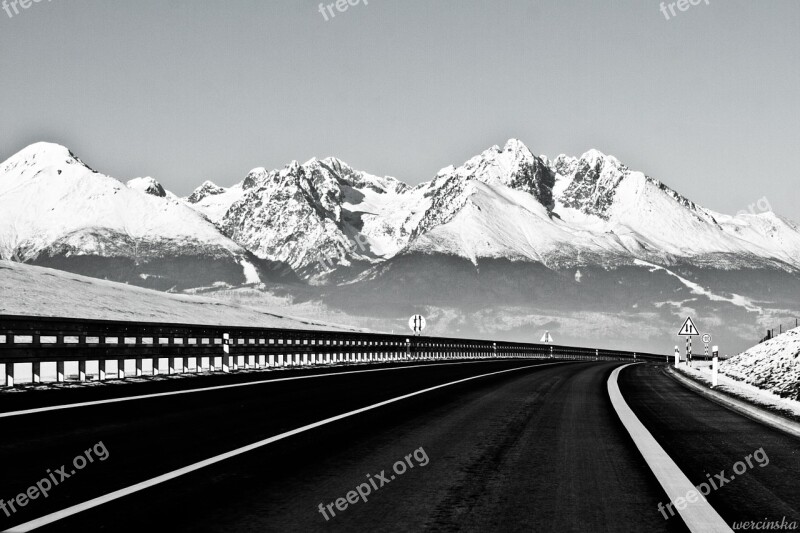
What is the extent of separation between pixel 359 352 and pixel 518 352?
99.8 ft

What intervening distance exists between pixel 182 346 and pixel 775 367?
1449 cm

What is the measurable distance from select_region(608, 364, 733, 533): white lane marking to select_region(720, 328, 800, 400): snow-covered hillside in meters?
8.00

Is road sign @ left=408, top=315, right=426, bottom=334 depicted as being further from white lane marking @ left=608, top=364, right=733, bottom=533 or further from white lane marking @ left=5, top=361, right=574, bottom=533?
white lane marking @ left=5, top=361, right=574, bottom=533

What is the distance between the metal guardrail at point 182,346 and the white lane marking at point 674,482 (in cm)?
999

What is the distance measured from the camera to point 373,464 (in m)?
9.05

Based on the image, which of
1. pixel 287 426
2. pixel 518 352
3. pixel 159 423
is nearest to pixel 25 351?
pixel 159 423

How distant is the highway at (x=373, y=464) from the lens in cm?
679

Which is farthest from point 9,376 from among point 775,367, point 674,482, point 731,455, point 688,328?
point 688,328

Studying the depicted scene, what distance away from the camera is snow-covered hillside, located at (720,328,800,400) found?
20891 millimetres

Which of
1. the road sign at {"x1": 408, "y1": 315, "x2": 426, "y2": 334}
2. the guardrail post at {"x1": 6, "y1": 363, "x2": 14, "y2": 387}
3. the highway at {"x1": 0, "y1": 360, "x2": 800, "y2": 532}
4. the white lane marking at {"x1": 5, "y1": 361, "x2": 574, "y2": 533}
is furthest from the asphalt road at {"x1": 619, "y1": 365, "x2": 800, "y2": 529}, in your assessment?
the road sign at {"x1": 408, "y1": 315, "x2": 426, "y2": 334}

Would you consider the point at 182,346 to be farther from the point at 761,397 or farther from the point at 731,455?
the point at 731,455

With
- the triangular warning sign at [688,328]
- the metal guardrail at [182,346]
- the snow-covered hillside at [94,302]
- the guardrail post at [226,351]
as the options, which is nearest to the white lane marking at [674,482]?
the metal guardrail at [182,346]

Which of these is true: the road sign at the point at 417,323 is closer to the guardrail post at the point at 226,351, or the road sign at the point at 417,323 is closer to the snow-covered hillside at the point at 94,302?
the snow-covered hillside at the point at 94,302

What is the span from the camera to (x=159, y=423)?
11945 millimetres
